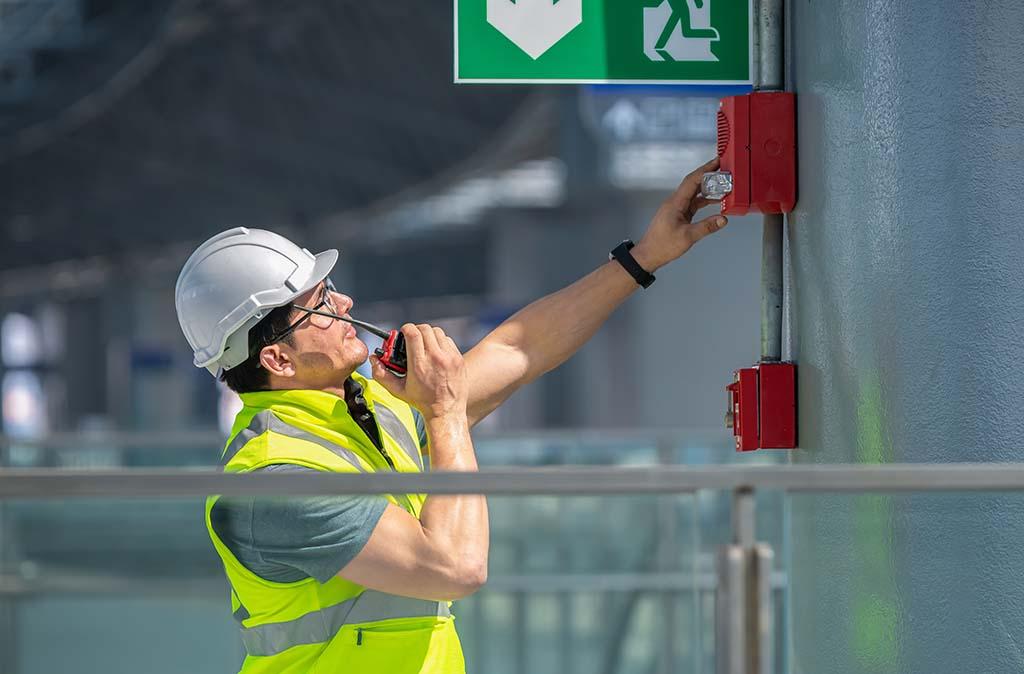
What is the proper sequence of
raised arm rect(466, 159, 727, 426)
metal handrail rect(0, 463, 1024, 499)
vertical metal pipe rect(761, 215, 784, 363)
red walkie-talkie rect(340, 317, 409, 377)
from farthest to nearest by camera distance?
raised arm rect(466, 159, 727, 426) < vertical metal pipe rect(761, 215, 784, 363) < red walkie-talkie rect(340, 317, 409, 377) < metal handrail rect(0, 463, 1024, 499)

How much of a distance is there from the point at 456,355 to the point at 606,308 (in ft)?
2.51

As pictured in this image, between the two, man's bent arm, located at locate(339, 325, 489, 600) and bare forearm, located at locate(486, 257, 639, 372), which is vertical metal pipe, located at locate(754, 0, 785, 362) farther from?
man's bent arm, located at locate(339, 325, 489, 600)

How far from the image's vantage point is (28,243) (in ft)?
127

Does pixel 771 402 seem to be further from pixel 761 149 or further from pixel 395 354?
pixel 395 354

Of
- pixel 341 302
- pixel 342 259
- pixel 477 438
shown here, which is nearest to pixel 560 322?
pixel 341 302

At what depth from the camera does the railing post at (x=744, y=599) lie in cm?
252

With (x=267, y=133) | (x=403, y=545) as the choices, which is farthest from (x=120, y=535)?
(x=267, y=133)

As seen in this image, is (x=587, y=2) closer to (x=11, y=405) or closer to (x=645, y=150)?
(x=645, y=150)

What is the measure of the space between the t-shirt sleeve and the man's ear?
0.56 meters

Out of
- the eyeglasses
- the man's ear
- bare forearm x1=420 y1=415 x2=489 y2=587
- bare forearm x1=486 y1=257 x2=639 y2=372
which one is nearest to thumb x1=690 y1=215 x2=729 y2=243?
bare forearm x1=486 y1=257 x2=639 y2=372

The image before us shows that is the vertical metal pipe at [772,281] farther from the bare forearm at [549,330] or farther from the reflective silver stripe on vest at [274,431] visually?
the reflective silver stripe on vest at [274,431]

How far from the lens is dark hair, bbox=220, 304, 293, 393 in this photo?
128 inches

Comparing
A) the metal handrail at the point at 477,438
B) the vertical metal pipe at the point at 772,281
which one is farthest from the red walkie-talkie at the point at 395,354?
the metal handrail at the point at 477,438

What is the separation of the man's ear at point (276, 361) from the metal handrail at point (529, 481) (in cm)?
73
